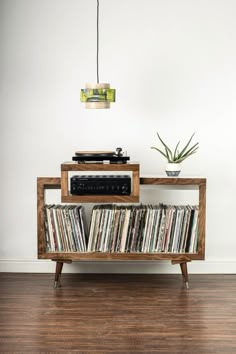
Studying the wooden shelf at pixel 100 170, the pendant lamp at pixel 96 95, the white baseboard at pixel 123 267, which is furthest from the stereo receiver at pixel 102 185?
the white baseboard at pixel 123 267

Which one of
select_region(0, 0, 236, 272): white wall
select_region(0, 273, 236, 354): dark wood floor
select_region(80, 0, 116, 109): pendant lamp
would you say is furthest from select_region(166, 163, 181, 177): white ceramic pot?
select_region(0, 273, 236, 354): dark wood floor

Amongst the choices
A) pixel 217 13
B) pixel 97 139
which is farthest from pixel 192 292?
pixel 217 13


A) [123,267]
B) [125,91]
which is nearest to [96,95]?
[125,91]

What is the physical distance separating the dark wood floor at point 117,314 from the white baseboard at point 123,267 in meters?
0.09

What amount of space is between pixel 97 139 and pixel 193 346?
207 centimetres

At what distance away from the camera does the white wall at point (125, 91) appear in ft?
16.0

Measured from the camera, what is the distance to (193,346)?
330 centimetres

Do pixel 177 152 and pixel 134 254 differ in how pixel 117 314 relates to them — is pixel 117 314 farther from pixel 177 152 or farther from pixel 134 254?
pixel 177 152

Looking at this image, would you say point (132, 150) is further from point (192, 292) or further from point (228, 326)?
point (228, 326)

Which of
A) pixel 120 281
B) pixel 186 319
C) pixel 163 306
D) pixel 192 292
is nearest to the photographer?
pixel 186 319

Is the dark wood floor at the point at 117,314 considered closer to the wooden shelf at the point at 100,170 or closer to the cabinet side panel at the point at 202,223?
the cabinet side panel at the point at 202,223

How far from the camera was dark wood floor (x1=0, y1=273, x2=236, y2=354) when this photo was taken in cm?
332

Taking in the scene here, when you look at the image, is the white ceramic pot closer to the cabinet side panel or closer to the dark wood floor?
the cabinet side panel

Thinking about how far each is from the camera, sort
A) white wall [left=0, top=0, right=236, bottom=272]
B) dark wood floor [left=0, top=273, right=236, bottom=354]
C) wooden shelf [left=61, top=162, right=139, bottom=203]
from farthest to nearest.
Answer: white wall [left=0, top=0, right=236, bottom=272] → wooden shelf [left=61, top=162, right=139, bottom=203] → dark wood floor [left=0, top=273, right=236, bottom=354]
